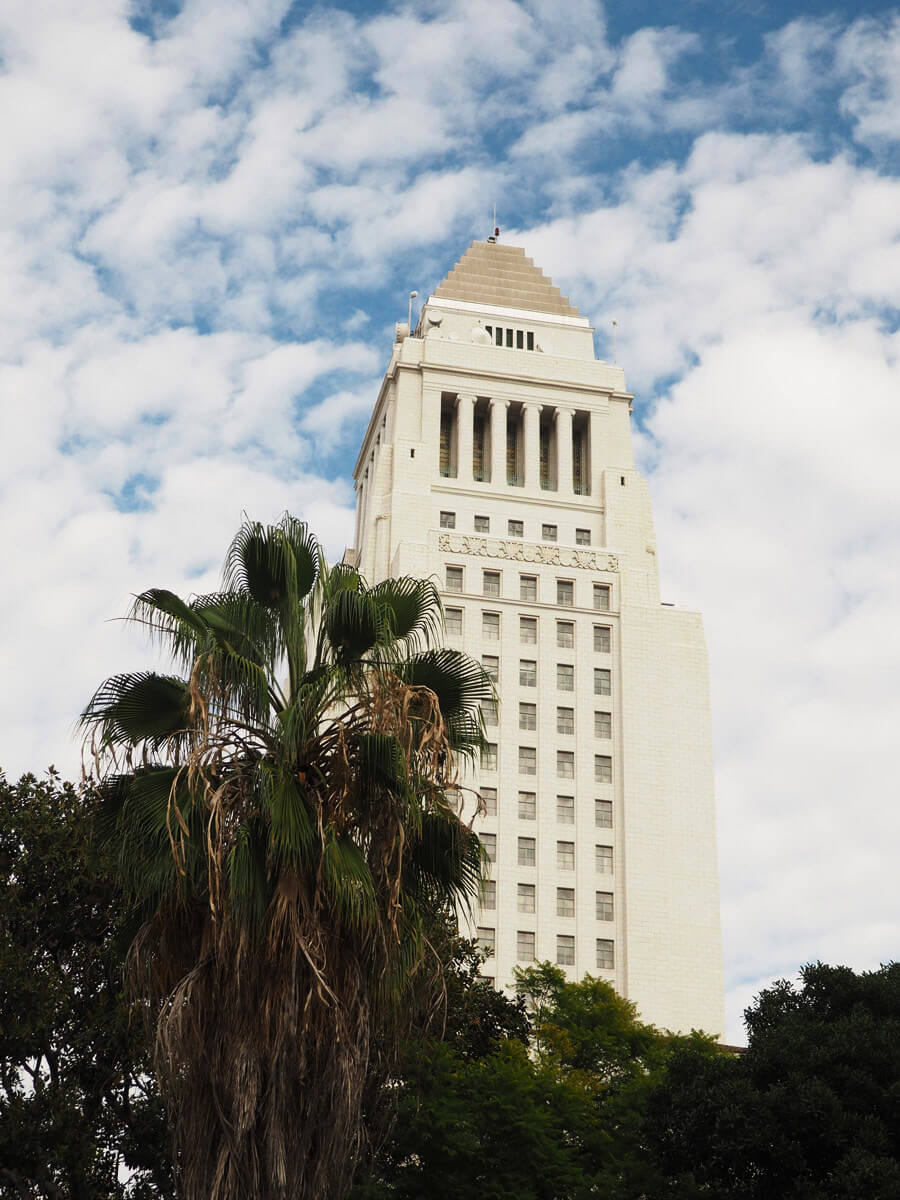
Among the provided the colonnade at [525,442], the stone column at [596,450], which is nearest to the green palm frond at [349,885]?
the colonnade at [525,442]

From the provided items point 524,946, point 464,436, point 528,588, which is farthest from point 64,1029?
point 464,436

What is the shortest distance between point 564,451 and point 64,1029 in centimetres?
6094

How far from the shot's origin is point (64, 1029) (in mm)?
31297

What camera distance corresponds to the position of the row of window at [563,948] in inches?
2889

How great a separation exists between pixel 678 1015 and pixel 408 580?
180 feet

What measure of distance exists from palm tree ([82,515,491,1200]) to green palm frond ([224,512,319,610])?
0.03 m

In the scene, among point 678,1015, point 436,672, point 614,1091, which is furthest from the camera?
point 678,1015

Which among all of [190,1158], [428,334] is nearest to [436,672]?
[190,1158]

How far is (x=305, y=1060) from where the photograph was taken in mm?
A: 19156

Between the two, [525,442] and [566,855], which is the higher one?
[525,442]

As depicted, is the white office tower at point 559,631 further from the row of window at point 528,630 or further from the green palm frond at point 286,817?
the green palm frond at point 286,817

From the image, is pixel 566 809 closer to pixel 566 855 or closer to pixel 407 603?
pixel 566 855

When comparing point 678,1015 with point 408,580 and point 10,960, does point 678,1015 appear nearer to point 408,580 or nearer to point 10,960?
point 10,960

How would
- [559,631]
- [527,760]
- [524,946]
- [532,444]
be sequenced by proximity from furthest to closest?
[532,444]
[559,631]
[527,760]
[524,946]
